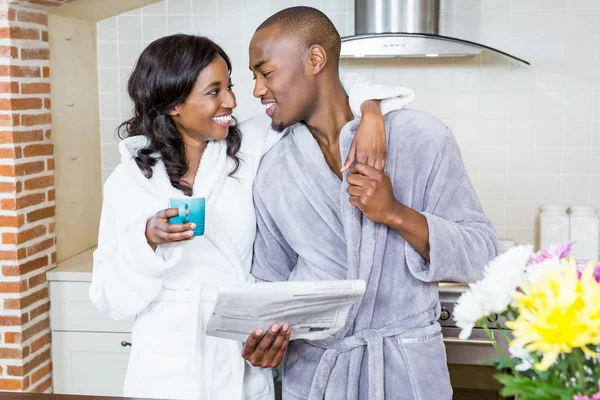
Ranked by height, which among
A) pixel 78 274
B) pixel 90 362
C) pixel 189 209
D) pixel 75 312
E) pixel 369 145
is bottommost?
pixel 90 362

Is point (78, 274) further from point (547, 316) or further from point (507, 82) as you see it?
point (547, 316)

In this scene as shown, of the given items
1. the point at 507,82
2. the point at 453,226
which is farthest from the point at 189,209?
the point at 507,82

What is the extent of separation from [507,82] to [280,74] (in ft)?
6.02

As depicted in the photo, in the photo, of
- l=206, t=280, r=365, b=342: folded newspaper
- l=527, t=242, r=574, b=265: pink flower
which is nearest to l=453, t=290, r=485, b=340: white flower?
l=527, t=242, r=574, b=265: pink flower

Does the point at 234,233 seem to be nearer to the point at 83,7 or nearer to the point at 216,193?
the point at 216,193

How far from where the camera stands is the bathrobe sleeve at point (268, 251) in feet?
6.97

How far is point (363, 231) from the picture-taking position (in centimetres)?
196

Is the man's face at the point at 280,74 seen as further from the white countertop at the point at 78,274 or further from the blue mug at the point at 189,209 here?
the white countertop at the point at 78,274

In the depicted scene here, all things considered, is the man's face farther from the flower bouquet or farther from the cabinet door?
the cabinet door

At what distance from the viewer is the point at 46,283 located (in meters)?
3.13

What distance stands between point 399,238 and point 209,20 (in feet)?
6.67

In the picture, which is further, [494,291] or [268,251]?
[268,251]

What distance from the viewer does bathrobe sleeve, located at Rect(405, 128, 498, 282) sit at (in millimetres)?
1859

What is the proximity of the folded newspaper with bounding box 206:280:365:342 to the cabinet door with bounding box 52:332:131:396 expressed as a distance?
1457 millimetres
